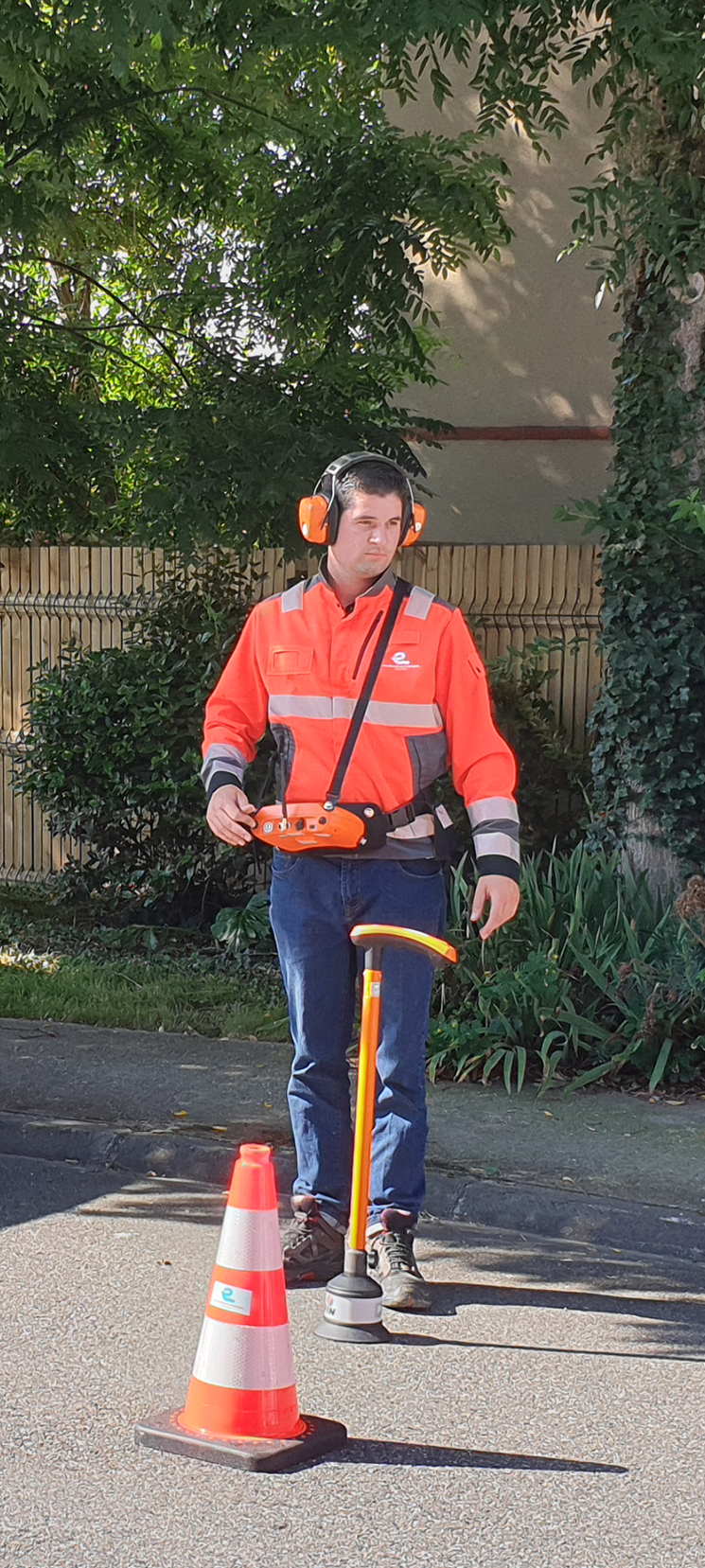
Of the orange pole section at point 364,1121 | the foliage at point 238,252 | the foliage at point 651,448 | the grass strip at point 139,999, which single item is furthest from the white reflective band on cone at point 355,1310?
the foliage at point 238,252

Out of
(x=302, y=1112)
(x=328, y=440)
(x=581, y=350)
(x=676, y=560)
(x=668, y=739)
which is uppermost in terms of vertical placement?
(x=581, y=350)

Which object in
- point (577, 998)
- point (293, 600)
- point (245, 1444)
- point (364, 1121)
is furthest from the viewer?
point (577, 998)

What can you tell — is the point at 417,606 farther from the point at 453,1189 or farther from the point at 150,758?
the point at 150,758

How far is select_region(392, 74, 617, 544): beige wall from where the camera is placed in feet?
40.8

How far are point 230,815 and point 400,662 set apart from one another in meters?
0.62

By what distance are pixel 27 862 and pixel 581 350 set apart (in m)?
5.25

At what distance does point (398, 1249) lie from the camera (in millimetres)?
4945

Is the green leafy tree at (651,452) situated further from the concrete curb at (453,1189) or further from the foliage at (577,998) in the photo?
the concrete curb at (453,1189)

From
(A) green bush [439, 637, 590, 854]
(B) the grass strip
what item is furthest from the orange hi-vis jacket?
(A) green bush [439, 637, 590, 854]

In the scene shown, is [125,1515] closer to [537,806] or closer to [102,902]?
[537,806]

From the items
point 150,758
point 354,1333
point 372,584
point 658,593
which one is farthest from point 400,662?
point 150,758

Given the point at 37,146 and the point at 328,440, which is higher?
the point at 37,146

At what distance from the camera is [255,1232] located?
12.8 ft

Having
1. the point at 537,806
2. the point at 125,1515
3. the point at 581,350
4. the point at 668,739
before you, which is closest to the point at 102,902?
the point at 537,806
